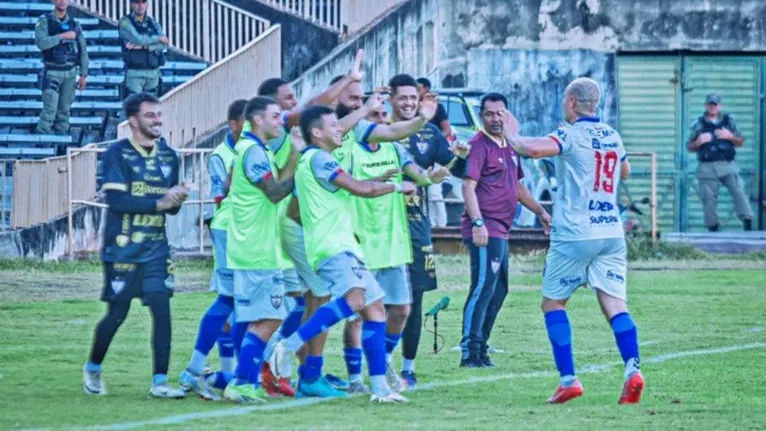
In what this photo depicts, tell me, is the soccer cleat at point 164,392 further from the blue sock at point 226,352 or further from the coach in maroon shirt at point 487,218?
the coach in maroon shirt at point 487,218

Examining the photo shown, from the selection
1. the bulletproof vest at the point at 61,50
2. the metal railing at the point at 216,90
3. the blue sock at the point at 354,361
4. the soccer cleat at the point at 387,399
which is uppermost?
the bulletproof vest at the point at 61,50

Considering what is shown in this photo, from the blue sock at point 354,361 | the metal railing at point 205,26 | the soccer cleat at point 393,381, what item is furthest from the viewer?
the metal railing at point 205,26

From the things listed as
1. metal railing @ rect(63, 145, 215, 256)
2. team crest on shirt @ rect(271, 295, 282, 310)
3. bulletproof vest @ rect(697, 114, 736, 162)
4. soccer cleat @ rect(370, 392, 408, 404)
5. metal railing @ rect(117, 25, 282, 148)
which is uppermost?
metal railing @ rect(117, 25, 282, 148)

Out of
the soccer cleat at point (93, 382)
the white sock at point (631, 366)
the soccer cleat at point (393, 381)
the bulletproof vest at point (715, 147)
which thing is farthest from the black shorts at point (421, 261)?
the bulletproof vest at point (715, 147)

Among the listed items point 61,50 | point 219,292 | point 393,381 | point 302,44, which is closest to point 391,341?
point 393,381

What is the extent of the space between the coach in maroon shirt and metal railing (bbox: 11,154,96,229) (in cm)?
1266

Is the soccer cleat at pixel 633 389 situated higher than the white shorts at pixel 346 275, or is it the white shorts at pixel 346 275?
the white shorts at pixel 346 275

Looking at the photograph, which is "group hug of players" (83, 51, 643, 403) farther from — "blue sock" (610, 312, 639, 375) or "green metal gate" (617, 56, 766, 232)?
"green metal gate" (617, 56, 766, 232)

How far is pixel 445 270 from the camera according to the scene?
82.5ft

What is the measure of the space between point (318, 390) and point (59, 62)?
727 inches

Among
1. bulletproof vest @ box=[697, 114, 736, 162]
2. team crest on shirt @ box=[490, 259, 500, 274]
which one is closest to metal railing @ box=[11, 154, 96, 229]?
bulletproof vest @ box=[697, 114, 736, 162]

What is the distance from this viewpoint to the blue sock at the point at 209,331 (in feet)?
43.9

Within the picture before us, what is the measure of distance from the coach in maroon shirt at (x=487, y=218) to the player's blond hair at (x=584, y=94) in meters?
2.19

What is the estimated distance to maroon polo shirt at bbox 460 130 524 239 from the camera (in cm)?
1555
